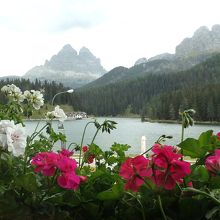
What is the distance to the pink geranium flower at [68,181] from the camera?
1.56 meters

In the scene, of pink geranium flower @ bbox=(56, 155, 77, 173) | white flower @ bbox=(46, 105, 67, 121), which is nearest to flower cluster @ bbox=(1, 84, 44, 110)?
white flower @ bbox=(46, 105, 67, 121)

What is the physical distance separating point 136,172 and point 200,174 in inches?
12.2

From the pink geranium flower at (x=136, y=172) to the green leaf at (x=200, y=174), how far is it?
0.83 feet

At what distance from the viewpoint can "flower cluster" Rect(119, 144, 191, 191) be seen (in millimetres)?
1451

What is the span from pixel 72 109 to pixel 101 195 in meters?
162

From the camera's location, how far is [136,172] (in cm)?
148

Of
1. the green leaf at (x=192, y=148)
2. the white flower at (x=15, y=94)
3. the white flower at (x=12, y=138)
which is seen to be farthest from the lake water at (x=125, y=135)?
the white flower at (x=12, y=138)

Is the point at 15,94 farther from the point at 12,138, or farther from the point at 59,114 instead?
the point at 12,138

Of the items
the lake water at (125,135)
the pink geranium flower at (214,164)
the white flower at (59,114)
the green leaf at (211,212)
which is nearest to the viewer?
the green leaf at (211,212)

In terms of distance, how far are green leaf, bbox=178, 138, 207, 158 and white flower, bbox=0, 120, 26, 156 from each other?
629 millimetres

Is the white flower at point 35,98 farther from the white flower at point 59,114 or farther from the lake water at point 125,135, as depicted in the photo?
the lake water at point 125,135

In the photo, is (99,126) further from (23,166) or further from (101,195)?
(101,195)

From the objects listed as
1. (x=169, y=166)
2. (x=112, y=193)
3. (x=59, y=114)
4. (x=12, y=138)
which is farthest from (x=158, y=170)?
(x=59, y=114)

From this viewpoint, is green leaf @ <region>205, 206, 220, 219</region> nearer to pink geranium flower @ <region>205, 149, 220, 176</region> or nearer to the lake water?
pink geranium flower @ <region>205, 149, 220, 176</region>
